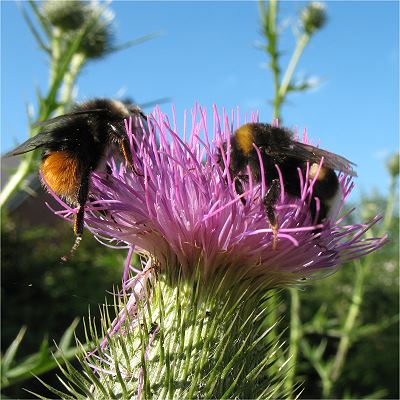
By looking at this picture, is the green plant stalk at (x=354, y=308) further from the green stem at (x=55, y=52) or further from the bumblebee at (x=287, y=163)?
the bumblebee at (x=287, y=163)

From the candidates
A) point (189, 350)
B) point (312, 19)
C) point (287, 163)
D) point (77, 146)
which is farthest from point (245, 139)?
point (312, 19)

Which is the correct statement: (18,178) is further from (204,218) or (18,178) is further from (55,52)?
(204,218)

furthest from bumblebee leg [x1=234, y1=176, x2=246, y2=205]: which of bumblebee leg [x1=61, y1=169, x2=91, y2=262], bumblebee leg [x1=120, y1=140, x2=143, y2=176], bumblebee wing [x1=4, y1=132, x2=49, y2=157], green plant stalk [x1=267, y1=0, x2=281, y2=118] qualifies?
green plant stalk [x1=267, y1=0, x2=281, y2=118]

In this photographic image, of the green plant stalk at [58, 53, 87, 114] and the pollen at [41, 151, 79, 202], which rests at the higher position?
the green plant stalk at [58, 53, 87, 114]

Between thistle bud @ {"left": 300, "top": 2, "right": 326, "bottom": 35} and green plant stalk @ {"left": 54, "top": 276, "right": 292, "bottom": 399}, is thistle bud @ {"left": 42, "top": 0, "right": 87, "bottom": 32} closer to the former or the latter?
thistle bud @ {"left": 300, "top": 2, "right": 326, "bottom": 35}

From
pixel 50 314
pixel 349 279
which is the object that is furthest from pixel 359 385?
pixel 50 314

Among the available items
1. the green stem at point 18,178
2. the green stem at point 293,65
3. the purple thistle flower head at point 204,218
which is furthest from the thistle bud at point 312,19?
the purple thistle flower head at point 204,218
